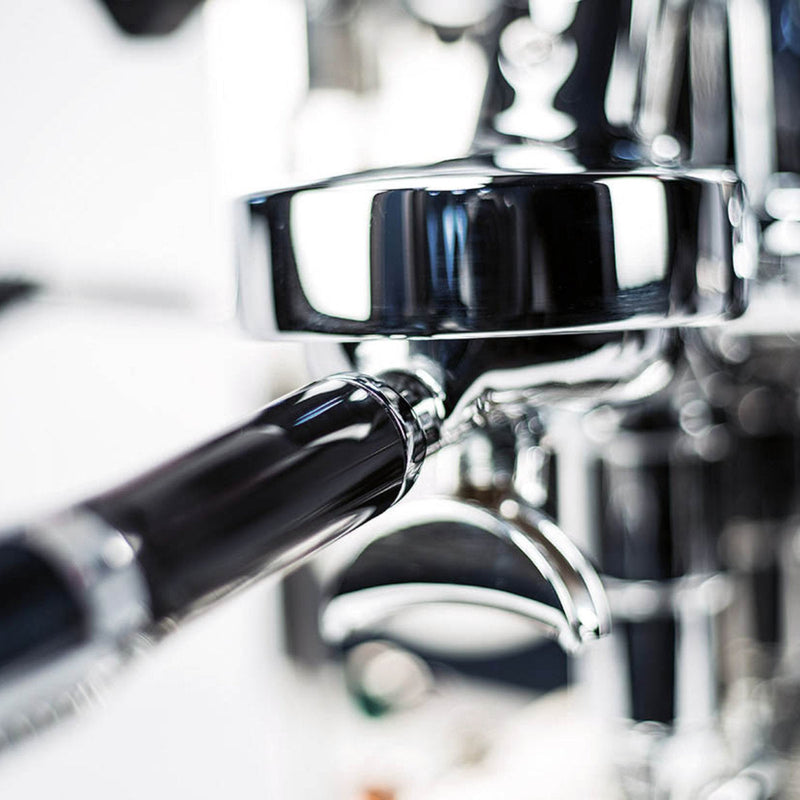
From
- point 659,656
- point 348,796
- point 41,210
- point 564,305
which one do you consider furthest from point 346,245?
point 348,796

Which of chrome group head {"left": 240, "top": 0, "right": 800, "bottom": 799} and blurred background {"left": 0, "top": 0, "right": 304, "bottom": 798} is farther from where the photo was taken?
blurred background {"left": 0, "top": 0, "right": 304, "bottom": 798}

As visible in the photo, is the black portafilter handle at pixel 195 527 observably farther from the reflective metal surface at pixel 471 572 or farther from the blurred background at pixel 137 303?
the blurred background at pixel 137 303

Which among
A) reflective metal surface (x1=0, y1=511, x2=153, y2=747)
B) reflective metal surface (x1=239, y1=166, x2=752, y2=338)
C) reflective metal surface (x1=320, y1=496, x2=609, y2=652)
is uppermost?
reflective metal surface (x1=239, y1=166, x2=752, y2=338)

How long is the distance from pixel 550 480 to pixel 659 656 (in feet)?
0.21

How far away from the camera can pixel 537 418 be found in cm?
21

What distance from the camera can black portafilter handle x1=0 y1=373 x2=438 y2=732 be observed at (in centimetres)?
8

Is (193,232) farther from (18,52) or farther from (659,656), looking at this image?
(659,656)

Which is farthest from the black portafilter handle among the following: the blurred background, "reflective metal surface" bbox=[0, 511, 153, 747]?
the blurred background

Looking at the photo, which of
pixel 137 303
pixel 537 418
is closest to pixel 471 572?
pixel 537 418

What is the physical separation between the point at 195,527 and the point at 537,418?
0.12m

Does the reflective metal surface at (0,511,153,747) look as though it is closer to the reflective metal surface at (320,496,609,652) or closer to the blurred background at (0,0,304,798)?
the reflective metal surface at (320,496,609,652)

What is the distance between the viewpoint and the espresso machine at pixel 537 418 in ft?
0.31

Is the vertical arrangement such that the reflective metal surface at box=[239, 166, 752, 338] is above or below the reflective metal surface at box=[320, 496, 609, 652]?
above

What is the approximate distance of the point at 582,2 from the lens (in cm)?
20
